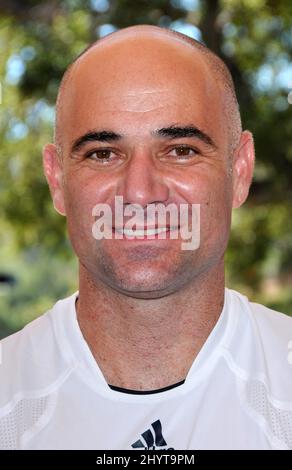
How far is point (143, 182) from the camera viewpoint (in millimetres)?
1437

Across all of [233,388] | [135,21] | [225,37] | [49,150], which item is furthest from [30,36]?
[233,388]

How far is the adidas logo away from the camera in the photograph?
1.53 meters

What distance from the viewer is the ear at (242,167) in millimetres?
1755

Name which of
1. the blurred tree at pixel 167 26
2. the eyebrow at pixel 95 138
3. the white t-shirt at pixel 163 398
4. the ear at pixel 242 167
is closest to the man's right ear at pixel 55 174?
the eyebrow at pixel 95 138

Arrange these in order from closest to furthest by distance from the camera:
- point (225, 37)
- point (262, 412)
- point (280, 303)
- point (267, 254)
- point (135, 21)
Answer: point (262, 412)
point (135, 21)
point (225, 37)
point (267, 254)
point (280, 303)

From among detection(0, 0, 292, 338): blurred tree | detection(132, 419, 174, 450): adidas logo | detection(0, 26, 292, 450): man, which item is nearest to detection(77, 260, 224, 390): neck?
detection(0, 26, 292, 450): man

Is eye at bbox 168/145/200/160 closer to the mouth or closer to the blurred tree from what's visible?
the mouth

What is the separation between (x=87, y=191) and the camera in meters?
1.52

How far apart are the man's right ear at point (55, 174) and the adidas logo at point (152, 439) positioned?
555 mm

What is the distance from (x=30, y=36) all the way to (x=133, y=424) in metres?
6.50

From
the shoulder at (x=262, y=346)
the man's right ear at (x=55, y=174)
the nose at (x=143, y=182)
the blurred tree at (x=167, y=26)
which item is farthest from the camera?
the blurred tree at (x=167, y=26)

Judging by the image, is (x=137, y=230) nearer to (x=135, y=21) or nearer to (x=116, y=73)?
(x=116, y=73)

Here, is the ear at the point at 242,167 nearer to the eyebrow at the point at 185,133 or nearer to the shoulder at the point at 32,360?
the eyebrow at the point at 185,133

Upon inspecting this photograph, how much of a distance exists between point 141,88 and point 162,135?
0.12 meters
